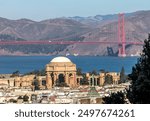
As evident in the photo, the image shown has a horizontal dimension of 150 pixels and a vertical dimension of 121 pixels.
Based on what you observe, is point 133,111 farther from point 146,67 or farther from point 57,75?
point 57,75

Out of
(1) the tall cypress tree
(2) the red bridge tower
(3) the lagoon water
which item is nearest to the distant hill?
(3) the lagoon water

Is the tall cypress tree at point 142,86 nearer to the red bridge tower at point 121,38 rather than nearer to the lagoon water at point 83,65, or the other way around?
the lagoon water at point 83,65

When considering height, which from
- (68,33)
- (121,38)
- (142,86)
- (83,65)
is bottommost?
(83,65)

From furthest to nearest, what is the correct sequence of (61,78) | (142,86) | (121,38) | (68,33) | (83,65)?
(68,33) < (121,38) < (83,65) < (61,78) < (142,86)

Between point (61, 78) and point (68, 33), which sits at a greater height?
point (68, 33)

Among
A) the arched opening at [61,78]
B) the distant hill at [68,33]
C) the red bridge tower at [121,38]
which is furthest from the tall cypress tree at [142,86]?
the distant hill at [68,33]

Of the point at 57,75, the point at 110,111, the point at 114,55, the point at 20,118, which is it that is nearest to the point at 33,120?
the point at 20,118

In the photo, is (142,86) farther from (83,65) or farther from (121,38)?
(121,38)

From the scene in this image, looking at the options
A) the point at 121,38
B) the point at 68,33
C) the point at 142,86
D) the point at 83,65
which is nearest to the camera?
the point at 142,86

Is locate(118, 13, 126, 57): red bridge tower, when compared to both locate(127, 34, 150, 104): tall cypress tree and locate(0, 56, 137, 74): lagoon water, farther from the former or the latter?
locate(127, 34, 150, 104): tall cypress tree

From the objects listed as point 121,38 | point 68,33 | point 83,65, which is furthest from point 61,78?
point 68,33
